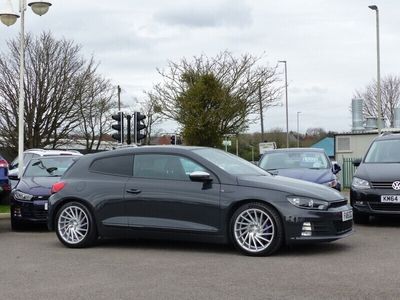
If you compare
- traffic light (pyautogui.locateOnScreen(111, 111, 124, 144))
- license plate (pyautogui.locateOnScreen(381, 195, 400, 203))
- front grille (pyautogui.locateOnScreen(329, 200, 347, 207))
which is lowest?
license plate (pyautogui.locateOnScreen(381, 195, 400, 203))

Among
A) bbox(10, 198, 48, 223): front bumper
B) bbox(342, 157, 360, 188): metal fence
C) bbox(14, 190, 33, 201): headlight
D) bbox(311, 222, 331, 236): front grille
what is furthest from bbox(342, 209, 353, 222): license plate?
bbox(342, 157, 360, 188): metal fence

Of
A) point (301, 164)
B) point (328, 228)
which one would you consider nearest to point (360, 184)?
point (301, 164)

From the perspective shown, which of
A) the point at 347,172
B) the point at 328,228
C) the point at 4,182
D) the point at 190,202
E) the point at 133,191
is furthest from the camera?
the point at 347,172

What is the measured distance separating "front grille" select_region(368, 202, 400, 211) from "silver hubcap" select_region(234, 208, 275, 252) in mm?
3286

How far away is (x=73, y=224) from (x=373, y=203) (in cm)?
501

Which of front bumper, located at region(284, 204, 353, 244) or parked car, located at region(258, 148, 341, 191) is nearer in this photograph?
front bumper, located at region(284, 204, 353, 244)

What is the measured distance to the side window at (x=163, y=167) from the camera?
28.3 ft

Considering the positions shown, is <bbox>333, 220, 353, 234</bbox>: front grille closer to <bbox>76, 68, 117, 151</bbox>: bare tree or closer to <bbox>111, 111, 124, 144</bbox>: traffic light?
<bbox>111, 111, 124, 144</bbox>: traffic light

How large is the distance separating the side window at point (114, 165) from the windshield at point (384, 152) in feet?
16.1

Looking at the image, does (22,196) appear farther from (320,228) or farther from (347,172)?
(347,172)

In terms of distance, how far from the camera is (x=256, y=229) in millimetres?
8094

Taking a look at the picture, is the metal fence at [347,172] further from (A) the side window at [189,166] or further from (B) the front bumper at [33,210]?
(A) the side window at [189,166]

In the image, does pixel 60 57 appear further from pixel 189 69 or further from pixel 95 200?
pixel 95 200

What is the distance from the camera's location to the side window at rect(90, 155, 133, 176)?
9102 millimetres
